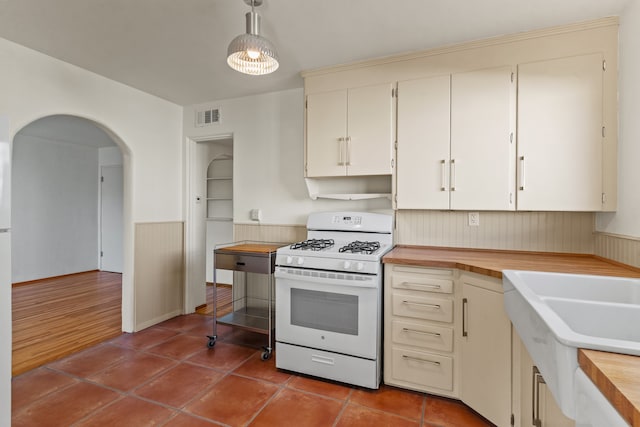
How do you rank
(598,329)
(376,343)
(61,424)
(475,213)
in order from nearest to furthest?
1. (598,329)
2. (61,424)
3. (376,343)
4. (475,213)

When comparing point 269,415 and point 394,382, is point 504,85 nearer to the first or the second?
point 394,382

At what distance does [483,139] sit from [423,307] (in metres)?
1.23

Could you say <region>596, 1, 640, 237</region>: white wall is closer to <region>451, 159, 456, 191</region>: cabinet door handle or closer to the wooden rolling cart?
<region>451, 159, 456, 191</region>: cabinet door handle

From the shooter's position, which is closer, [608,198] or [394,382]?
[608,198]

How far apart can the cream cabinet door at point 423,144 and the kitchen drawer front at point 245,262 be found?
1164mm

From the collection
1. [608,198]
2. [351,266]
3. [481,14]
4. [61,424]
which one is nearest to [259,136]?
[351,266]

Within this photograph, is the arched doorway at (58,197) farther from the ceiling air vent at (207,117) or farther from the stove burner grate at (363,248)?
the stove burner grate at (363,248)

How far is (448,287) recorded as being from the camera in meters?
2.02

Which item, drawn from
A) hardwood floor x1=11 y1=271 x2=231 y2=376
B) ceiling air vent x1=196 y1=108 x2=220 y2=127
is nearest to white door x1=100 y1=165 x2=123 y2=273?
hardwood floor x1=11 y1=271 x2=231 y2=376

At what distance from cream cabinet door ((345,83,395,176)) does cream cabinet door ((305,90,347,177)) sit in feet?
0.18

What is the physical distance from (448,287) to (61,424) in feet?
7.91

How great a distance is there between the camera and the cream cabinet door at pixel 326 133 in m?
2.61

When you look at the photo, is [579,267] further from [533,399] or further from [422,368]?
[422,368]

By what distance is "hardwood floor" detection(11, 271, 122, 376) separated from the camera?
8.69 ft
